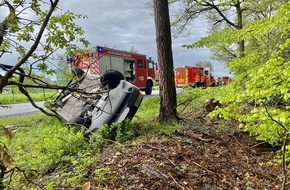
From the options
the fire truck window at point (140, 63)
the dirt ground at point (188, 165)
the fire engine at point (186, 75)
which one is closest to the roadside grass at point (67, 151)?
the dirt ground at point (188, 165)

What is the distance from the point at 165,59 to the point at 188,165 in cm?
326

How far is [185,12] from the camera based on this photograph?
16250 mm

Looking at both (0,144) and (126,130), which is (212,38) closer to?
(126,130)

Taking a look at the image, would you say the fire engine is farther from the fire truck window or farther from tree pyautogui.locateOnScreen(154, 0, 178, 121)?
tree pyautogui.locateOnScreen(154, 0, 178, 121)

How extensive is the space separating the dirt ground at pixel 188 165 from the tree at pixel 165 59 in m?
0.89

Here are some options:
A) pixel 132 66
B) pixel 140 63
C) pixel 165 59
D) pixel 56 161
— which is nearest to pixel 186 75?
pixel 140 63

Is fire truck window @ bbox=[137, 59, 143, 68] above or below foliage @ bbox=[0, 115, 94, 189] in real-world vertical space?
above

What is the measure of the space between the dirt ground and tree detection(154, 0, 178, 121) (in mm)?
893

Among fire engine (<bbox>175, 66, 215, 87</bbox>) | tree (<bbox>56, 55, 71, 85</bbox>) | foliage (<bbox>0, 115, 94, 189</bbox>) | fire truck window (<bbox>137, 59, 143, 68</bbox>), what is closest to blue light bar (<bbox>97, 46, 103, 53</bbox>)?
fire truck window (<bbox>137, 59, 143, 68</bbox>)

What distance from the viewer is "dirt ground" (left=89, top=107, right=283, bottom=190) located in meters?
4.32

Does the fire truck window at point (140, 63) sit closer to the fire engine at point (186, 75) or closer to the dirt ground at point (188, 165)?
the fire engine at point (186, 75)

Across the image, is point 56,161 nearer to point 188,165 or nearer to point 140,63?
point 188,165

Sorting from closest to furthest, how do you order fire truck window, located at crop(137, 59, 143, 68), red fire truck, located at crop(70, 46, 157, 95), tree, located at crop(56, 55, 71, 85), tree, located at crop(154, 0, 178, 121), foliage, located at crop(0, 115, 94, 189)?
tree, located at crop(56, 55, 71, 85), foliage, located at crop(0, 115, 94, 189), tree, located at crop(154, 0, 178, 121), red fire truck, located at crop(70, 46, 157, 95), fire truck window, located at crop(137, 59, 143, 68)

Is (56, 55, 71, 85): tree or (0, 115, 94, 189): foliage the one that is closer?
(56, 55, 71, 85): tree
